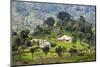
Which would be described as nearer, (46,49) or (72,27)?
(46,49)

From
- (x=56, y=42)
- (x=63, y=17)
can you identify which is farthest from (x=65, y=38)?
(x=63, y=17)

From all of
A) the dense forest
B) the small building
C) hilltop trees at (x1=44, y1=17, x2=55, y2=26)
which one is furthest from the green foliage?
hilltop trees at (x1=44, y1=17, x2=55, y2=26)

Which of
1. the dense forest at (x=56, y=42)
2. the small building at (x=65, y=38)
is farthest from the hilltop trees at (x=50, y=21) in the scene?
the small building at (x=65, y=38)

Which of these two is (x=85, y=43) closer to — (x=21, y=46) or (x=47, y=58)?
(x=47, y=58)

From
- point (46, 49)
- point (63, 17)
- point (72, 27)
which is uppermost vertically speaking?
point (63, 17)

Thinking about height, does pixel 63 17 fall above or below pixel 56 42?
above

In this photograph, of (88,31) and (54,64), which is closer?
(54,64)

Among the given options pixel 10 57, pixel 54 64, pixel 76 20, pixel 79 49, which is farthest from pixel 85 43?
pixel 10 57

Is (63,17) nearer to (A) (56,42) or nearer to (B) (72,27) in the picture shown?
(B) (72,27)
